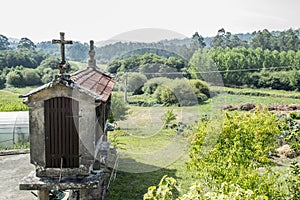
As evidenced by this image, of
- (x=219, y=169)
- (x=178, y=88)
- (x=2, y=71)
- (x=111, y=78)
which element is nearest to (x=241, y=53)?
(x=2, y=71)

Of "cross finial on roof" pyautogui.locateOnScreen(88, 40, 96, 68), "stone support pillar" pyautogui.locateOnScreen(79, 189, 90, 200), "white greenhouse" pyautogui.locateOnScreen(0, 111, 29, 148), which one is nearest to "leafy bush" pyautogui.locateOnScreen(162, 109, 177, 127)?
"cross finial on roof" pyautogui.locateOnScreen(88, 40, 96, 68)

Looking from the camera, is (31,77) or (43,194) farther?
(31,77)

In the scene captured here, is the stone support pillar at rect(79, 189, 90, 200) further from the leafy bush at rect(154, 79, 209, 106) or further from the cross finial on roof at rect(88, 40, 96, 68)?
the leafy bush at rect(154, 79, 209, 106)

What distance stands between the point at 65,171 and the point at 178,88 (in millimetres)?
6342

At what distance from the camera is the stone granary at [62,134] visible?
4748 mm

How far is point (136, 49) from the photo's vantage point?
29.7 feet

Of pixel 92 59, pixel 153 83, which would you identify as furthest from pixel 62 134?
pixel 153 83

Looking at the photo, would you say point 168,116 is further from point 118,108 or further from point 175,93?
point 118,108

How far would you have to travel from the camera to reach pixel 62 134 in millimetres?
4867

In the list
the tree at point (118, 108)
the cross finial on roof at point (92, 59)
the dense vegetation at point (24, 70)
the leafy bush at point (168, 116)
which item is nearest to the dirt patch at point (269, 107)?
the leafy bush at point (168, 116)

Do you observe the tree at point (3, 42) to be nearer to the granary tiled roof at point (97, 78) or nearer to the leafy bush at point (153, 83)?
the leafy bush at point (153, 83)

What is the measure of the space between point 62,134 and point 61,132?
0.04 meters

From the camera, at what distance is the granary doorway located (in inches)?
190

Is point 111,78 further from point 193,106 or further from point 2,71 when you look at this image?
point 2,71
